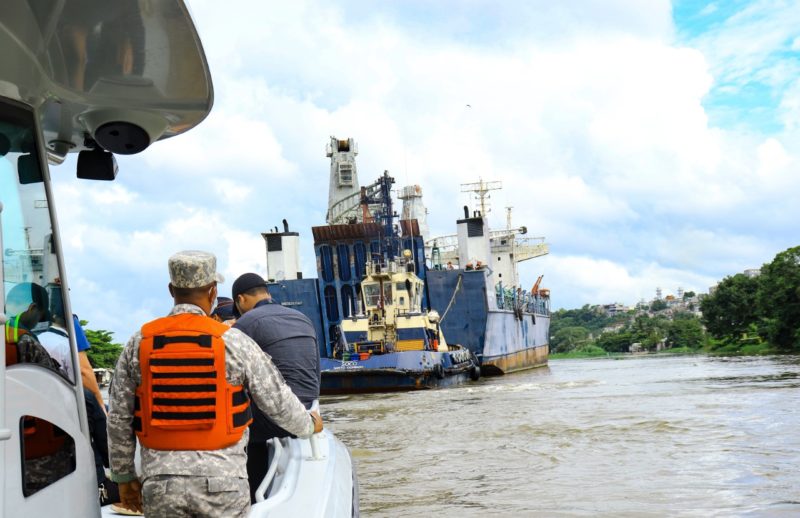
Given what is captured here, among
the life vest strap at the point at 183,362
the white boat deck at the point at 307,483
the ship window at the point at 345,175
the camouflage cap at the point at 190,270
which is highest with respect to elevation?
the ship window at the point at 345,175

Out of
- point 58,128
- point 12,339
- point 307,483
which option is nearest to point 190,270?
point 12,339

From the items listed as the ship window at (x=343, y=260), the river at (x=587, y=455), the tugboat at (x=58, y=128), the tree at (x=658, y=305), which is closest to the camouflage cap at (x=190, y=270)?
the tugboat at (x=58, y=128)

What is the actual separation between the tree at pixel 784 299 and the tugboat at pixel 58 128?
38188 millimetres

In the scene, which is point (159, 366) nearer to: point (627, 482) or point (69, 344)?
point (69, 344)

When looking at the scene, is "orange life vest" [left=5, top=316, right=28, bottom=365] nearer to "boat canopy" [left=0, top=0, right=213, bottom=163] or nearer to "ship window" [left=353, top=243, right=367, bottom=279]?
"boat canopy" [left=0, top=0, right=213, bottom=163]

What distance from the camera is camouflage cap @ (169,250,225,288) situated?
2.16 metres

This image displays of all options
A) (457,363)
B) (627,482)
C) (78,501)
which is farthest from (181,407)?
(457,363)

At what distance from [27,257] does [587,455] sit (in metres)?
7.12

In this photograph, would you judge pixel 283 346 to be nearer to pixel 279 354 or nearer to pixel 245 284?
pixel 279 354

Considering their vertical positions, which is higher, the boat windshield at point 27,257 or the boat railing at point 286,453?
the boat windshield at point 27,257

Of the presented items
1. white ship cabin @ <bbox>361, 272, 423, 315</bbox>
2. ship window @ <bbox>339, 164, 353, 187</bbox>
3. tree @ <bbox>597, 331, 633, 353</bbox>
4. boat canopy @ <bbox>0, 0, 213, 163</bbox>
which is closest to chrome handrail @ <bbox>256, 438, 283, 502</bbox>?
boat canopy @ <bbox>0, 0, 213, 163</bbox>

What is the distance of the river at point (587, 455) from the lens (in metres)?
5.92

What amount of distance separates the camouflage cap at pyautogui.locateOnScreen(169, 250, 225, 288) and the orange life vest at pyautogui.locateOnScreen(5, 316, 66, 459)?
0.40 meters

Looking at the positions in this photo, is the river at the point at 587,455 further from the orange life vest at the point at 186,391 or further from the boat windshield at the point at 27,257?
the boat windshield at the point at 27,257
